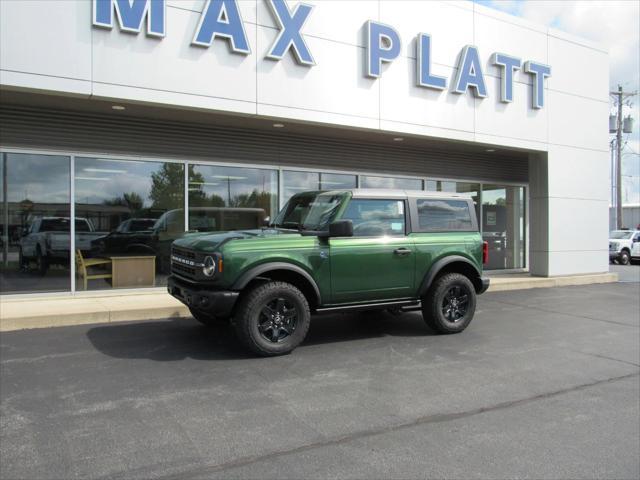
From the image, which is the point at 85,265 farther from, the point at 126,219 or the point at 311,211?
the point at 311,211

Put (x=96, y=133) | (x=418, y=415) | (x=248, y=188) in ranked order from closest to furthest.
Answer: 1. (x=418, y=415)
2. (x=96, y=133)
3. (x=248, y=188)

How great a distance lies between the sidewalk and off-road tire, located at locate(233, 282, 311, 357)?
9.38 feet

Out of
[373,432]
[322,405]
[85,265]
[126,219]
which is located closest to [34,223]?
[85,265]

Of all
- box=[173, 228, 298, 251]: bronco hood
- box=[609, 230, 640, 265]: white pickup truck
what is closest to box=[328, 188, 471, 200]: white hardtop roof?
box=[173, 228, 298, 251]: bronco hood

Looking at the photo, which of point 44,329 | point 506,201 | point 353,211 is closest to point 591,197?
point 506,201

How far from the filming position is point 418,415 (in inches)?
169

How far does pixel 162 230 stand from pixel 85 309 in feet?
8.88

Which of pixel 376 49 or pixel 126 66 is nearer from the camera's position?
pixel 126 66

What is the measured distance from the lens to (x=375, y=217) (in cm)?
684

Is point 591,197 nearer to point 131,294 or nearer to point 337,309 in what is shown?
point 337,309

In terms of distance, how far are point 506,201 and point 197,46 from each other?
33.6 feet

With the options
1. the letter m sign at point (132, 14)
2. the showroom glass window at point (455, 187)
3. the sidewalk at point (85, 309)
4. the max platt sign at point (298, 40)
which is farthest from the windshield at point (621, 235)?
the letter m sign at point (132, 14)

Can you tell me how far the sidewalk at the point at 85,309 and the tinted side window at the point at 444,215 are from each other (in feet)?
13.5

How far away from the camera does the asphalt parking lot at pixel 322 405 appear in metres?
3.42
